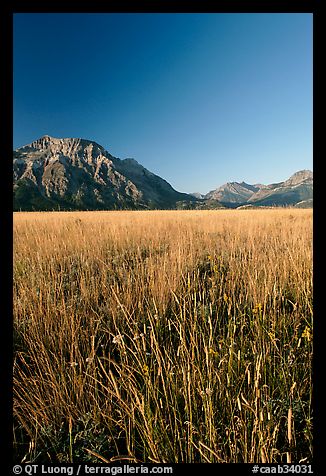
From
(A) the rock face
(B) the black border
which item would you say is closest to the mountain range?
(A) the rock face

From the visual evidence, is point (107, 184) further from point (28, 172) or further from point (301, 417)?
point (301, 417)
